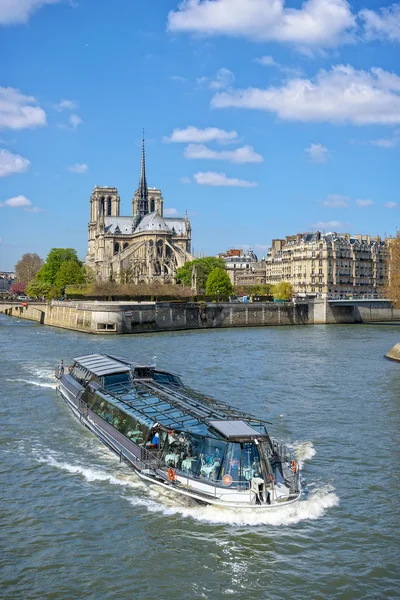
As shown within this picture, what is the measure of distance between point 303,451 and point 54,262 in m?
109

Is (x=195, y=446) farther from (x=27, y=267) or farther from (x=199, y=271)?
(x=27, y=267)

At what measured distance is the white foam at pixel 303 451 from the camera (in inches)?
836

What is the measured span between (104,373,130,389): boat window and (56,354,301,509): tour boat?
2.90ft

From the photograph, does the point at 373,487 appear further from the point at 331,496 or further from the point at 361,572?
the point at 361,572

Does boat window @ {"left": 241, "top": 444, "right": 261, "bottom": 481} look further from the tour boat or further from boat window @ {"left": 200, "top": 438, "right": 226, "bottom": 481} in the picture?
boat window @ {"left": 200, "top": 438, "right": 226, "bottom": 481}

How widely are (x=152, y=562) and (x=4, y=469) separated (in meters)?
7.52

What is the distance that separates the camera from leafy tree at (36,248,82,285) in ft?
406

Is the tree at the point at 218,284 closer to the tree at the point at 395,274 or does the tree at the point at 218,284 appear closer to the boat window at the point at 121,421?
the tree at the point at 395,274

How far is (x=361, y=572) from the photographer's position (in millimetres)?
Result: 14164

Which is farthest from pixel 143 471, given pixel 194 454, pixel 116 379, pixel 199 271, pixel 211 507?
pixel 199 271

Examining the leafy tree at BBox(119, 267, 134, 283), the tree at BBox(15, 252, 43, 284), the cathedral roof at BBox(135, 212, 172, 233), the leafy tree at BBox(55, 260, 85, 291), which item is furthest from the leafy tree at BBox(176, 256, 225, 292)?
the tree at BBox(15, 252, 43, 284)

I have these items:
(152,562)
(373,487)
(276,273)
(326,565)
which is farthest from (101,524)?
(276,273)

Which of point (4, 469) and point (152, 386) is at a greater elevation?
point (152, 386)

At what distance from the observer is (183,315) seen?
75.8 metres
